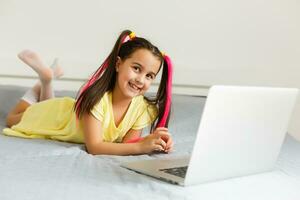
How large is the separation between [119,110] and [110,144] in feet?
0.60

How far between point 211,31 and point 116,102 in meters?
0.97

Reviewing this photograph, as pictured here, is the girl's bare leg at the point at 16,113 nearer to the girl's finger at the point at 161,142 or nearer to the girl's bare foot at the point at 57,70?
the girl's bare foot at the point at 57,70

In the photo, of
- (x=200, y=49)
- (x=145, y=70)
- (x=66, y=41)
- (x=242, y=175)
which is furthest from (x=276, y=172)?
(x=66, y=41)

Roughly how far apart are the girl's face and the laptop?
296mm

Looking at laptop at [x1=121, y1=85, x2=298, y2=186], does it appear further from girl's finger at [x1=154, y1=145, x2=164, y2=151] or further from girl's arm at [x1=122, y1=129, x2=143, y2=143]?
girl's arm at [x1=122, y1=129, x2=143, y2=143]

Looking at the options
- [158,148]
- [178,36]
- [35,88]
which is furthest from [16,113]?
[178,36]

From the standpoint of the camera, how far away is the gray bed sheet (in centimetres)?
94

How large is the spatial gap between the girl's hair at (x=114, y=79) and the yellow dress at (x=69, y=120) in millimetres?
29

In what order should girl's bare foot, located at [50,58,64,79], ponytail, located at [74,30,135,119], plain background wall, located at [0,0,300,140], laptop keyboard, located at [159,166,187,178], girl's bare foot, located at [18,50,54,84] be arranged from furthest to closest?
plain background wall, located at [0,0,300,140] → girl's bare foot, located at [50,58,64,79] → girl's bare foot, located at [18,50,54,84] → ponytail, located at [74,30,135,119] → laptop keyboard, located at [159,166,187,178]

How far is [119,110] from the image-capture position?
4.99 ft

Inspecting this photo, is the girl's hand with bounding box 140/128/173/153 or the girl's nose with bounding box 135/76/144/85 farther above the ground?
the girl's nose with bounding box 135/76/144/85

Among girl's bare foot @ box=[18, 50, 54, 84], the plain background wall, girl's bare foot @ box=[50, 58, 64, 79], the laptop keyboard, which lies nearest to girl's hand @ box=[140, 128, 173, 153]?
the laptop keyboard

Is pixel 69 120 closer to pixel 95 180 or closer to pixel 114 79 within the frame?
pixel 114 79

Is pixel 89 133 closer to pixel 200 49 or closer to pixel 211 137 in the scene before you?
pixel 211 137
